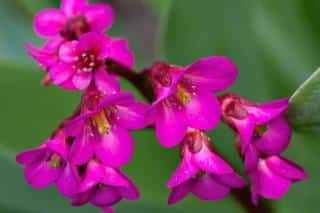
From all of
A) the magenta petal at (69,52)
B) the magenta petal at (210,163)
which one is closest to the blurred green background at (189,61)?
the magenta petal at (69,52)

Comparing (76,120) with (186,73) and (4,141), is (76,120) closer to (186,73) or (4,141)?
(186,73)

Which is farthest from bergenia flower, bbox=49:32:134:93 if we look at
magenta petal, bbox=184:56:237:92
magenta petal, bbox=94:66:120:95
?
magenta petal, bbox=184:56:237:92

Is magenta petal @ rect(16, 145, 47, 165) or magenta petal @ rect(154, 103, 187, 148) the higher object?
magenta petal @ rect(154, 103, 187, 148)

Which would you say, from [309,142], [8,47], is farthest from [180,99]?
[8,47]

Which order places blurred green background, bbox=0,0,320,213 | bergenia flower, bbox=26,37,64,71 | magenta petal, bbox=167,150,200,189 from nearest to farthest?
1. magenta petal, bbox=167,150,200,189
2. bergenia flower, bbox=26,37,64,71
3. blurred green background, bbox=0,0,320,213

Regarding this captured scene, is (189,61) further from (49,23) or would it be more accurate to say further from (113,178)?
(113,178)

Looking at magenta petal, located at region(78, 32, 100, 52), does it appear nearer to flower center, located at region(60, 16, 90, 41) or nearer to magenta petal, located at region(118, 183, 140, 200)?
flower center, located at region(60, 16, 90, 41)

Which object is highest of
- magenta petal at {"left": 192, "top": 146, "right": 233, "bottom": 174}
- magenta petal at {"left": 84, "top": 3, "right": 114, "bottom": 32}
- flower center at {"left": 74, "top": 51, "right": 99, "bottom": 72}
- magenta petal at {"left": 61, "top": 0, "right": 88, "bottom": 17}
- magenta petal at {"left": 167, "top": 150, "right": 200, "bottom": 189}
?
magenta petal at {"left": 61, "top": 0, "right": 88, "bottom": 17}
